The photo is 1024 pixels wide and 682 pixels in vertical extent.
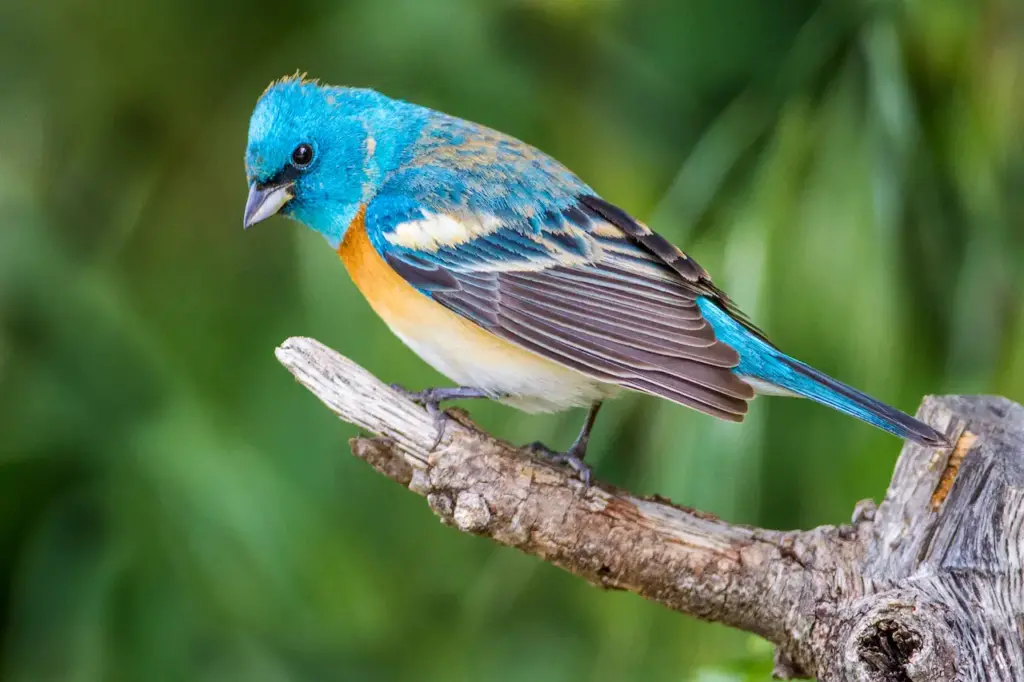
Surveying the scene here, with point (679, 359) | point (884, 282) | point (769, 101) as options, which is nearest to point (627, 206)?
point (769, 101)

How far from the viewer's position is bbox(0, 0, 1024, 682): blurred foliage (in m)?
2.71

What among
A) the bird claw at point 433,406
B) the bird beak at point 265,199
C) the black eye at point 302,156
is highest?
the black eye at point 302,156

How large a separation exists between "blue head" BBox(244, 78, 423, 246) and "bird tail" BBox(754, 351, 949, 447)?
3.53 feet

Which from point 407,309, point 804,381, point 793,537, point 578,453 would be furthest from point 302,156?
point 793,537

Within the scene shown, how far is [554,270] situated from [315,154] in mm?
686

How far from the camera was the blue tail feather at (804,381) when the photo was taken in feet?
6.23

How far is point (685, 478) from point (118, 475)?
168 centimetres

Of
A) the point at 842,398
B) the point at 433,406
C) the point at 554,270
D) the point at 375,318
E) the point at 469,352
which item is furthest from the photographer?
the point at 375,318

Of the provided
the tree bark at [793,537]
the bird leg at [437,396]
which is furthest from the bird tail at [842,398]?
the bird leg at [437,396]

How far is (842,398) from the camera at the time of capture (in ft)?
6.69

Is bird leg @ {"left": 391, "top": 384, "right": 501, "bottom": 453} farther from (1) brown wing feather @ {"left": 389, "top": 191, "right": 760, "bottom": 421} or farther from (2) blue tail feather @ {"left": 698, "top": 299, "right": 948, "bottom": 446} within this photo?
(2) blue tail feather @ {"left": 698, "top": 299, "right": 948, "bottom": 446}

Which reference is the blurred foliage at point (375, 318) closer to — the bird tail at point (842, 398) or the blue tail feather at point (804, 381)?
the blue tail feather at point (804, 381)

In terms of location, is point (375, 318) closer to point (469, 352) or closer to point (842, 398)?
point (469, 352)

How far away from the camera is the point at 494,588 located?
124 inches
